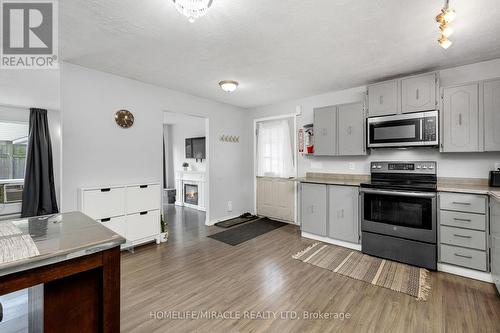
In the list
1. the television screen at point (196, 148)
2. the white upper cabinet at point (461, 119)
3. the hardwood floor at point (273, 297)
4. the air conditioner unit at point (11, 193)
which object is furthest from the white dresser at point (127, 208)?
the air conditioner unit at point (11, 193)

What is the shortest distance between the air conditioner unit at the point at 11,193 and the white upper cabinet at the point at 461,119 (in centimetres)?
820

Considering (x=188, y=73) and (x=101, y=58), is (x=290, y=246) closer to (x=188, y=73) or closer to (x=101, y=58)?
(x=188, y=73)

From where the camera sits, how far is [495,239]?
220cm

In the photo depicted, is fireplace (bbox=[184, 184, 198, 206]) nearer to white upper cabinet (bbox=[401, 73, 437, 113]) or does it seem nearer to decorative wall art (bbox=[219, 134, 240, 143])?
decorative wall art (bbox=[219, 134, 240, 143])

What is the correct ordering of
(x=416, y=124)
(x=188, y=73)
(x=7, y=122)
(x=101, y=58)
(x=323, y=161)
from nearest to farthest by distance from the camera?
(x=101, y=58)
(x=416, y=124)
(x=188, y=73)
(x=323, y=161)
(x=7, y=122)

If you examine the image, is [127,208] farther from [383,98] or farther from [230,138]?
[383,98]

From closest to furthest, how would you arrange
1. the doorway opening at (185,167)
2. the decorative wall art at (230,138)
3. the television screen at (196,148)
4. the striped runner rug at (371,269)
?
the striped runner rug at (371,269) → the decorative wall art at (230,138) → the doorway opening at (185,167) → the television screen at (196,148)

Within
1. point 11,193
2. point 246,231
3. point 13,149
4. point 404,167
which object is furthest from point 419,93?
point 13,149

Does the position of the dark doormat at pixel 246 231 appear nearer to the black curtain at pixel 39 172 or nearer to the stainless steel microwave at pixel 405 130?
the stainless steel microwave at pixel 405 130

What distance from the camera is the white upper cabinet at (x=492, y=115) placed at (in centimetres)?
255

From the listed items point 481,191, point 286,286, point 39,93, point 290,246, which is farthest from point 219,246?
point 39,93

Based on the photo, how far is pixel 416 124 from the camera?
299cm

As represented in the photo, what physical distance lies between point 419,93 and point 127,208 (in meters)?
4.16

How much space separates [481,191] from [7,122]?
27.7ft
